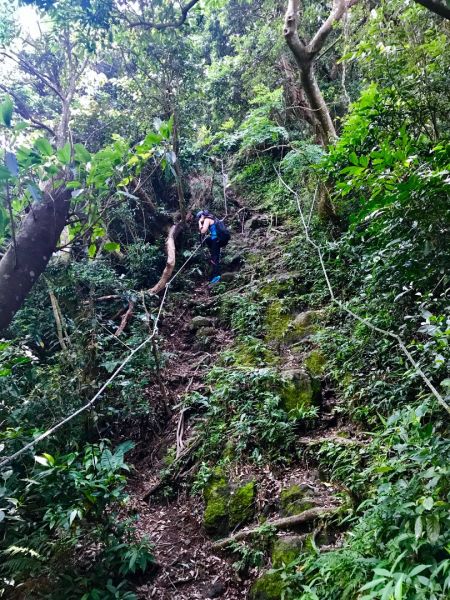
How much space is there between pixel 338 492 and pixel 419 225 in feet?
8.41

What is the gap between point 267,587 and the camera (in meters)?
3.08

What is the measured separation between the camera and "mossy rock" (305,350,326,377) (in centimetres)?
516

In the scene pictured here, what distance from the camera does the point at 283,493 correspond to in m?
3.81

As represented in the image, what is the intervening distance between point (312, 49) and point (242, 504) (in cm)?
695

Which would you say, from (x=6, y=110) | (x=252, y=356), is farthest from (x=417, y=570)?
(x=252, y=356)

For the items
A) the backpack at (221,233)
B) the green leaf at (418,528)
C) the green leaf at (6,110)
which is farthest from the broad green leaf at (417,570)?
the backpack at (221,233)

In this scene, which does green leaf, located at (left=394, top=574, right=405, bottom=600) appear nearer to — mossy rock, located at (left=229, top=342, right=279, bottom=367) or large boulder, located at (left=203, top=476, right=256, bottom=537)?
large boulder, located at (left=203, top=476, right=256, bottom=537)

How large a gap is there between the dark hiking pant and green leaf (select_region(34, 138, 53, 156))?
7.10m

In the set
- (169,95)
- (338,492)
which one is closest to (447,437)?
(338,492)

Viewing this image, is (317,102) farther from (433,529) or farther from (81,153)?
(433,529)

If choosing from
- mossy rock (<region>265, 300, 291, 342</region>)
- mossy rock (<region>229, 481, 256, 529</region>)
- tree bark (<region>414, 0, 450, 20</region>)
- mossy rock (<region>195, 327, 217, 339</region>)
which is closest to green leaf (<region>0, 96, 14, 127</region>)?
tree bark (<region>414, 0, 450, 20</region>)

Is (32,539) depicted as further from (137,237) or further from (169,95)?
(169,95)

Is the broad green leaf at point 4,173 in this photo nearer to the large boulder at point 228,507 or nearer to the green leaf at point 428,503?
the green leaf at point 428,503

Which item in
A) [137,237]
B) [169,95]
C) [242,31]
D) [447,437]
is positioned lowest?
[447,437]
